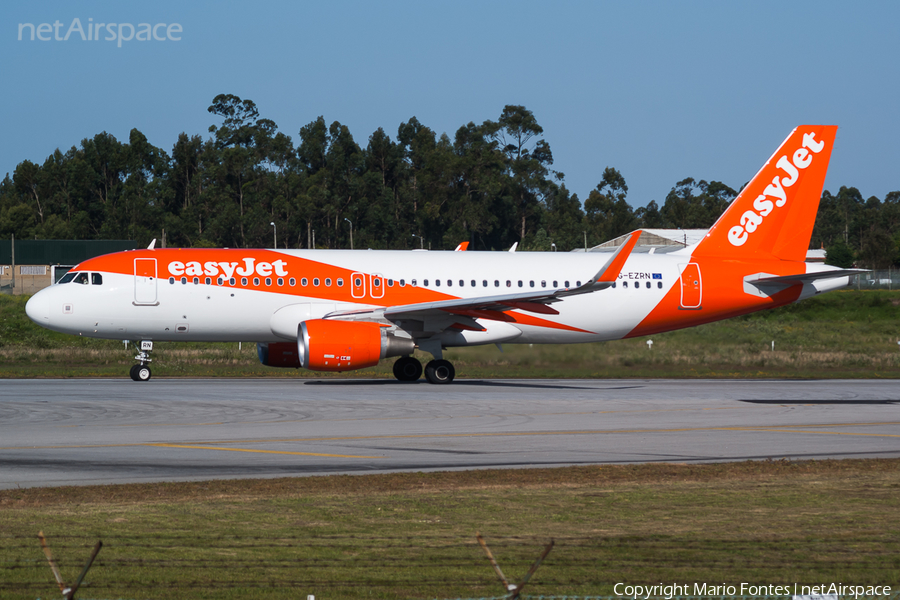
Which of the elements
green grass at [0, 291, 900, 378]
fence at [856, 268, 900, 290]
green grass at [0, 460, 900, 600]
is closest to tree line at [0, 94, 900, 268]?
fence at [856, 268, 900, 290]

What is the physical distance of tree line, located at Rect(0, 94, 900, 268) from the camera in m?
112

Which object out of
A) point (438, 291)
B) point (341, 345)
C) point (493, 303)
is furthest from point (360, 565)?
point (438, 291)

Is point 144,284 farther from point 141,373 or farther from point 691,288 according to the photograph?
point 691,288

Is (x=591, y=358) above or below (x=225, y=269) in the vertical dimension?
below

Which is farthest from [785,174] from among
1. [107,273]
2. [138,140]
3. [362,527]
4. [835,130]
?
[138,140]

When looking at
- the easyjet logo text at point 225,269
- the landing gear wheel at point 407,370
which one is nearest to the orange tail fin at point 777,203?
the landing gear wheel at point 407,370

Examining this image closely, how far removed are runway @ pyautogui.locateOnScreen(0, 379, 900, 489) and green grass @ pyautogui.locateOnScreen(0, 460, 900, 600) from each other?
152 cm

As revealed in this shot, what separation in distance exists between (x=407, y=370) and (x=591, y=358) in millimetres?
5965

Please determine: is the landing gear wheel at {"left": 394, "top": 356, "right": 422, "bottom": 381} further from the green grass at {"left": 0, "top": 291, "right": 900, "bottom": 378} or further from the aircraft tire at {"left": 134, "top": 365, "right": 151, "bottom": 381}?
the aircraft tire at {"left": 134, "top": 365, "right": 151, "bottom": 381}

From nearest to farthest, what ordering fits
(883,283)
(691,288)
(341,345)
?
(341,345) < (691,288) < (883,283)

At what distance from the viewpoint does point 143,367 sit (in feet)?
93.2

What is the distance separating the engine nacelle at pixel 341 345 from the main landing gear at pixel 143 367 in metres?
5.05

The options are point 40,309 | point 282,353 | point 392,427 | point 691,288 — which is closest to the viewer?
point 392,427

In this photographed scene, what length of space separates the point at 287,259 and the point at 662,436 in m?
14.4
